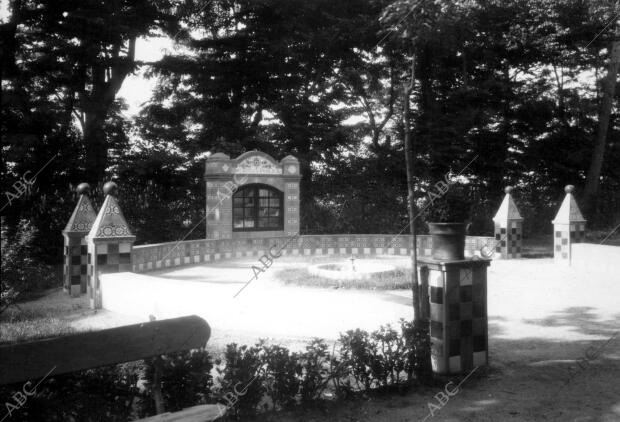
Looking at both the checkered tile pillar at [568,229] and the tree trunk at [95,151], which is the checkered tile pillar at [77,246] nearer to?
the tree trunk at [95,151]

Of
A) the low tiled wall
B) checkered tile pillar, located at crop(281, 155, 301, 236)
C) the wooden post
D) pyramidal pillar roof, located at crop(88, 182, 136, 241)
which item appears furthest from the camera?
checkered tile pillar, located at crop(281, 155, 301, 236)

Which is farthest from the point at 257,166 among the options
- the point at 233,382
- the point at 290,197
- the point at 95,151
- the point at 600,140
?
the point at 600,140

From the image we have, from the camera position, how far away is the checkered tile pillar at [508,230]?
1584cm

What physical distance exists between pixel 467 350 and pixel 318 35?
1856 cm

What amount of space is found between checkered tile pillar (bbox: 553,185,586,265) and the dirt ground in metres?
2.20

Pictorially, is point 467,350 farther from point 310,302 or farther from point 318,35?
point 318,35

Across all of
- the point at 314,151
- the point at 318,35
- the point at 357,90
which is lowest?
the point at 314,151

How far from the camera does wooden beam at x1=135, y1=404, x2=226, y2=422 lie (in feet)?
10.9

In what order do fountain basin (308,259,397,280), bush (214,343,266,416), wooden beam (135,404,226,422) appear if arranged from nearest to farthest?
wooden beam (135,404,226,422) → bush (214,343,266,416) → fountain basin (308,259,397,280)

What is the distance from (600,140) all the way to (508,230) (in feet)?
34.2

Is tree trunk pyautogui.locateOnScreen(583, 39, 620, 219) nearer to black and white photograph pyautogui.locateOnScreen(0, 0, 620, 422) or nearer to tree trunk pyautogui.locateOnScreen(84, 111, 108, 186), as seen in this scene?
black and white photograph pyautogui.locateOnScreen(0, 0, 620, 422)

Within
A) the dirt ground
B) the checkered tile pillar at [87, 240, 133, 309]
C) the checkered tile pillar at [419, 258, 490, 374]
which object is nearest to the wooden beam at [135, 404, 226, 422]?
the dirt ground

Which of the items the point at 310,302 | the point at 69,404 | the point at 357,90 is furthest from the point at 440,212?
the point at 357,90

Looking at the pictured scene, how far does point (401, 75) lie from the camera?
25.6 metres
